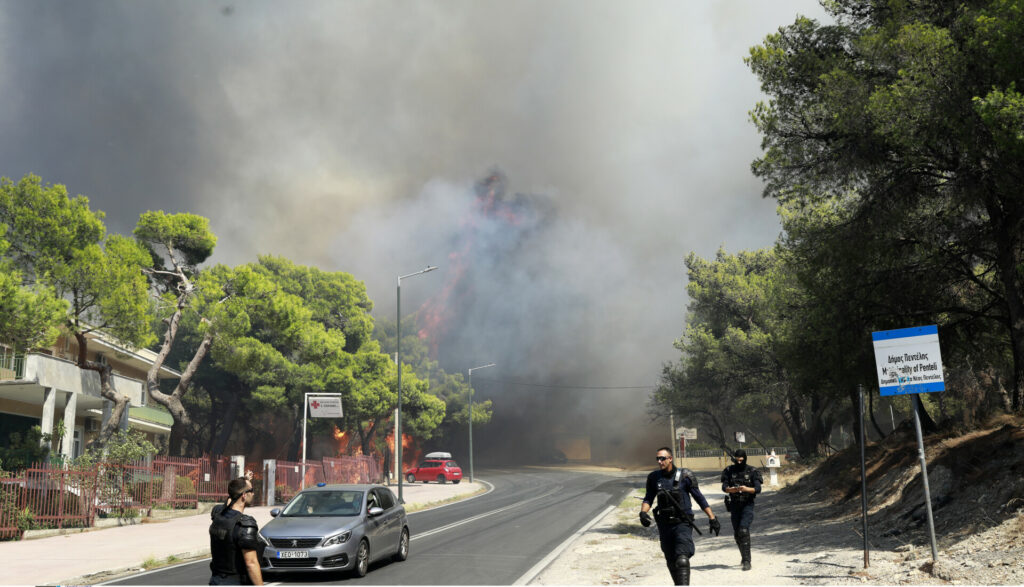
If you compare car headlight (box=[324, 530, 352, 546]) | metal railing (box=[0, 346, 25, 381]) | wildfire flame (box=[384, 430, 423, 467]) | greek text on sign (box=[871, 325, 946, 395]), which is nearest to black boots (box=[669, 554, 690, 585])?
greek text on sign (box=[871, 325, 946, 395])

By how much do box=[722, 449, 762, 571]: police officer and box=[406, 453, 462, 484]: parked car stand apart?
40.4 m

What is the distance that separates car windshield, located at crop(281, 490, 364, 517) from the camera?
12.1 m

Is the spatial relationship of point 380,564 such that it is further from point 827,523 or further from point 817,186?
point 817,186

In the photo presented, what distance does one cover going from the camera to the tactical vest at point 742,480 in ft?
36.8

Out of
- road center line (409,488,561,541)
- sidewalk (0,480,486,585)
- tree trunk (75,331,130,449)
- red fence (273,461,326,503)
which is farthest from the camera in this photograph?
red fence (273,461,326,503)

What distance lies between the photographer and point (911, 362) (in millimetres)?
9719

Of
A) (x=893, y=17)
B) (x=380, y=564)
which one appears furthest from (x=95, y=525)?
(x=893, y=17)

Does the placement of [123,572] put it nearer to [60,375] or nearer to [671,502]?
[671,502]

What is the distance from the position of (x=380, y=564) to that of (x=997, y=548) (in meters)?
9.25

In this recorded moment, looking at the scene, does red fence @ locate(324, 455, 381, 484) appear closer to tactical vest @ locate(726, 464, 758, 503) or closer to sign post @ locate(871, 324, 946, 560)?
tactical vest @ locate(726, 464, 758, 503)

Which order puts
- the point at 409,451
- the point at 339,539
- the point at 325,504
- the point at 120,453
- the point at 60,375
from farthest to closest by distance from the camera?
the point at 409,451 < the point at 60,375 < the point at 120,453 < the point at 325,504 < the point at 339,539

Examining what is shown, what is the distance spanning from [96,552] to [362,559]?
26.3ft

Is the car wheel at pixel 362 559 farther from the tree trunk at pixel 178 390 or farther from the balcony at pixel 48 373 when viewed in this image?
the tree trunk at pixel 178 390

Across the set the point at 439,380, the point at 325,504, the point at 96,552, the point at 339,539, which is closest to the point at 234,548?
the point at 339,539
